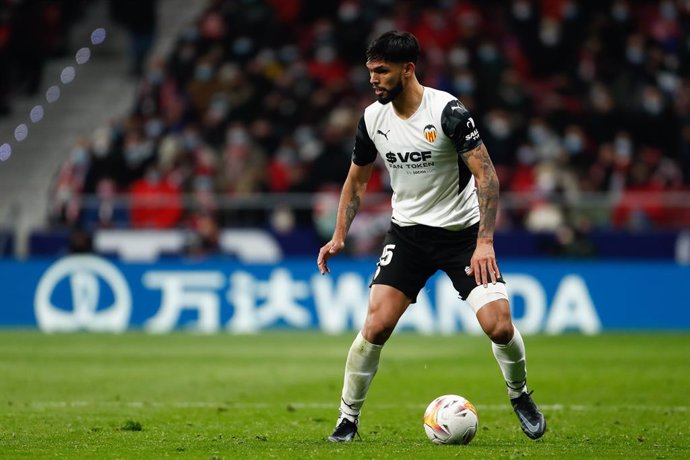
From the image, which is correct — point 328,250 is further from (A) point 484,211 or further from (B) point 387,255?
(A) point 484,211

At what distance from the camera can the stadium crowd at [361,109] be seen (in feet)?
73.2

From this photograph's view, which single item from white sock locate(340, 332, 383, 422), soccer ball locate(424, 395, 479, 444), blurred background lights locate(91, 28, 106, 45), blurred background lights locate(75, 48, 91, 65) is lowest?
soccer ball locate(424, 395, 479, 444)

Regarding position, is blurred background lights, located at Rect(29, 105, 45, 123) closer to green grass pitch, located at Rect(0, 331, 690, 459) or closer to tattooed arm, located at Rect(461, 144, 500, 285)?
green grass pitch, located at Rect(0, 331, 690, 459)

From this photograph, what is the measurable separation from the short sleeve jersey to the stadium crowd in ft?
42.0

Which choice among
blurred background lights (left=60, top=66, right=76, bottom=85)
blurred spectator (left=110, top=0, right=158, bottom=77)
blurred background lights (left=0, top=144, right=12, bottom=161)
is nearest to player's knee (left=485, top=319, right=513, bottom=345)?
blurred spectator (left=110, top=0, right=158, bottom=77)

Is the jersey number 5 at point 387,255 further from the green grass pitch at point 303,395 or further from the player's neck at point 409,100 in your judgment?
the green grass pitch at point 303,395

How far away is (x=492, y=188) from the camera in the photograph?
27.6ft

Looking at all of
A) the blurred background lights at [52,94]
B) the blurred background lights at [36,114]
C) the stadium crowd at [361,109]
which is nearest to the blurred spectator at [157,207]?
the stadium crowd at [361,109]

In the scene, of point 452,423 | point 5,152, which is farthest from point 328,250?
point 5,152

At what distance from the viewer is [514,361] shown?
863 cm

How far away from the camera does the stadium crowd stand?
22297 mm

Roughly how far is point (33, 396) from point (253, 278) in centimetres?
912

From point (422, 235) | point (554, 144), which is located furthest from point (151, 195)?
point (422, 235)

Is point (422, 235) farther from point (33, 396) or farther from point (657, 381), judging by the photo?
point (657, 381)
